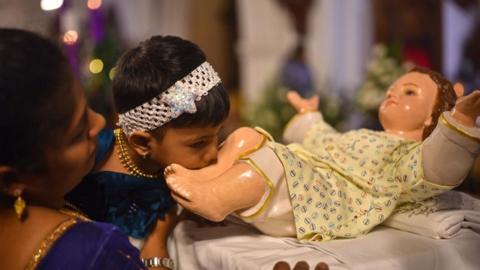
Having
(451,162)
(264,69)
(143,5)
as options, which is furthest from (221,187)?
(143,5)

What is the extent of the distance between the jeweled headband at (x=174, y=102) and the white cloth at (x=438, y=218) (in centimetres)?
50

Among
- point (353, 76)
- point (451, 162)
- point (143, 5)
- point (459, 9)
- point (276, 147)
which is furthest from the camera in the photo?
point (143, 5)

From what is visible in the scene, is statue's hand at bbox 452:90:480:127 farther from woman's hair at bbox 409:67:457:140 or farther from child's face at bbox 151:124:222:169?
child's face at bbox 151:124:222:169

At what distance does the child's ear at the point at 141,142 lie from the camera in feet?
4.10

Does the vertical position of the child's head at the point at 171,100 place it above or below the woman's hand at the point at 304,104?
above

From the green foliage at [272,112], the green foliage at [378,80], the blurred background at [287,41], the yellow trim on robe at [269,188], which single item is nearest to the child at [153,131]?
the yellow trim on robe at [269,188]

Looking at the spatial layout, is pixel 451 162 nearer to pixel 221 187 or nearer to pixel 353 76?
pixel 221 187

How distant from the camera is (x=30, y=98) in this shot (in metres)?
0.93

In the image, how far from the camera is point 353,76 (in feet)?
12.7

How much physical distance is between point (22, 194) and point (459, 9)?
271 cm

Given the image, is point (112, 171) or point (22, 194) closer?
point (22, 194)

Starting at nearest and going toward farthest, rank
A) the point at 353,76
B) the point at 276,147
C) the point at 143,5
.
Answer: the point at 276,147 → the point at 353,76 → the point at 143,5

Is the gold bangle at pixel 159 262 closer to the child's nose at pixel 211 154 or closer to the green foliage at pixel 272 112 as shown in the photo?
the child's nose at pixel 211 154

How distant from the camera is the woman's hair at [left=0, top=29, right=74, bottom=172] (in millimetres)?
920
